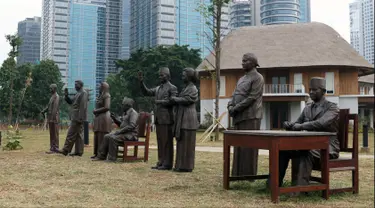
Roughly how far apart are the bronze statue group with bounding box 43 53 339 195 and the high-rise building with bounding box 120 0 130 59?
53.3 meters

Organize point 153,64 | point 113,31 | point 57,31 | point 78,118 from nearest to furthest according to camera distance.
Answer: point 78,118
point 153,64
point 57,31
point 113,31

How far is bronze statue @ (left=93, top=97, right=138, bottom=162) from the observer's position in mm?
10375

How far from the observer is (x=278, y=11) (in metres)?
59.5

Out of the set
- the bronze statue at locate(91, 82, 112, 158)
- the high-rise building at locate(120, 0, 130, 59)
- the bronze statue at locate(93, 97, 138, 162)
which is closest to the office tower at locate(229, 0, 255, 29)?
the high-rise building at locate(120, 0, 130, 59)

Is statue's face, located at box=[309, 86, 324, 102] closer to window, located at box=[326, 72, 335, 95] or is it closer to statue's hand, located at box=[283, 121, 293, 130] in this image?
statue's hand, located at box=[283, 121, 293, 130]

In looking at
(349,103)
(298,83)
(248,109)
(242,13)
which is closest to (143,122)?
(248,109)

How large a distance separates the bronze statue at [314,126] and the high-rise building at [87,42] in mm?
58876

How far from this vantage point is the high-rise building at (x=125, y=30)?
2529 inches

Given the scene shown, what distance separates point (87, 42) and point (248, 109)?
6246cm

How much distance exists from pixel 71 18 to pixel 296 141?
62444mm

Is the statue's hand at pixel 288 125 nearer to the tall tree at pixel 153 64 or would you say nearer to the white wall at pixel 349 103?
the white wall at pixel 349 103

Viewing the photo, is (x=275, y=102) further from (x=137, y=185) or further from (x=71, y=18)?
(x=71, y=18)

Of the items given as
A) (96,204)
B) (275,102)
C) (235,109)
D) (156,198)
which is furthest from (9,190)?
(275,102)

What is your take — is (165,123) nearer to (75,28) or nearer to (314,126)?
(314,126)
